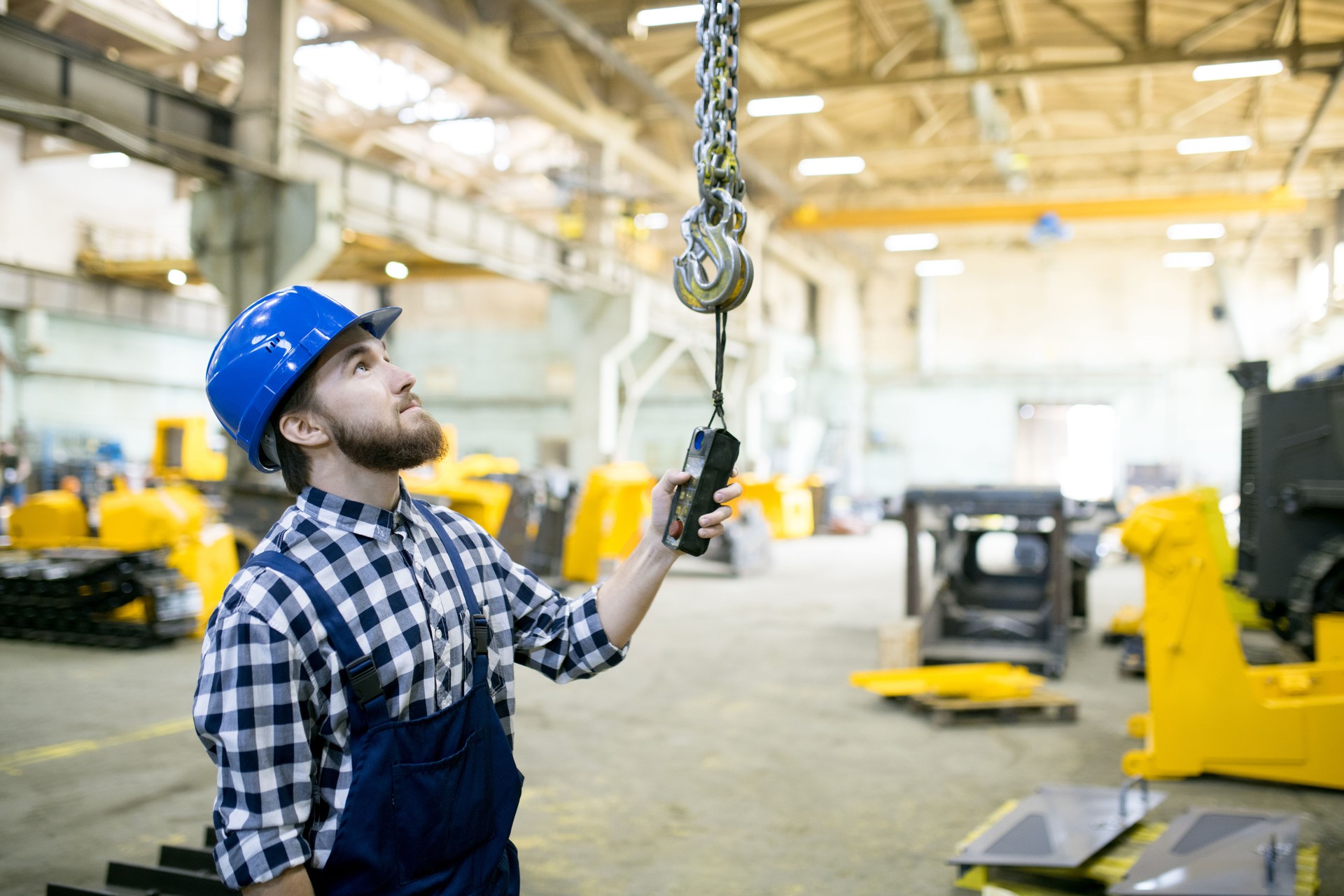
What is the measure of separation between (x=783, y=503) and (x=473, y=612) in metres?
18.8

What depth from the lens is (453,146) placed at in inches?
1102

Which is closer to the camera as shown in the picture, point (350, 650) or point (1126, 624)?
point (350, 650)

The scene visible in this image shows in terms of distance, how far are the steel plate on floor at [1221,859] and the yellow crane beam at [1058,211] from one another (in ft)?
68.8

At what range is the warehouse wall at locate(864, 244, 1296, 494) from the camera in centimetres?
2908

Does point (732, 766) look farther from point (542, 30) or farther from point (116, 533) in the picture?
point (542, 30)

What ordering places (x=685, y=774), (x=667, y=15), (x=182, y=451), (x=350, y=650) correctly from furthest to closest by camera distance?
(x=182, y=451) < (x=667, y=15) < (x=685, y=774) < (x=350, y=650)

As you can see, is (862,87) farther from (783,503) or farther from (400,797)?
(400,797)

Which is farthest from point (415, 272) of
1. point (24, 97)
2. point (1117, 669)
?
point (1117, 669)

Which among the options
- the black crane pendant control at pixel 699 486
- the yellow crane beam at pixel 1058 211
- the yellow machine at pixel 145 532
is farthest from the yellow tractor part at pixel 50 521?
the yellow crane beam at pixel 1058 211

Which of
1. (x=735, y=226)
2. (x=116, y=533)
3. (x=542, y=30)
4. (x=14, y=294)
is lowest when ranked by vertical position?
(x=116, y=533)

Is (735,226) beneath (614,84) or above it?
beneath

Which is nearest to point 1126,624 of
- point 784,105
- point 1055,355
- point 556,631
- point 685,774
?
point 685,774

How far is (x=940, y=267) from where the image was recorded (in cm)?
3031

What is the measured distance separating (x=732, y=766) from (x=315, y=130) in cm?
2236
